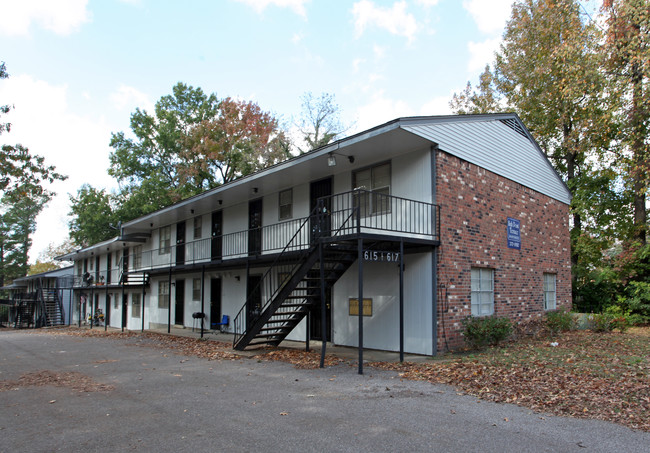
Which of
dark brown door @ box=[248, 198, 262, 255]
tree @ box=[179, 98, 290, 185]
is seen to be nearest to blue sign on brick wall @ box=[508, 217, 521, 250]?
dark brown door @ box=[248, 198, 262, 255]

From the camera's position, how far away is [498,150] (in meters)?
14.1

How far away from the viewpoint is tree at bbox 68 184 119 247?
3544 cm

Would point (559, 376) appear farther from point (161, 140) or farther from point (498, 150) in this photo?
point (161, 140)

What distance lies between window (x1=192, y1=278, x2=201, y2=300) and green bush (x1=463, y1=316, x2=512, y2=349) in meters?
12.4

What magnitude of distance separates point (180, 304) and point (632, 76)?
2198 cm

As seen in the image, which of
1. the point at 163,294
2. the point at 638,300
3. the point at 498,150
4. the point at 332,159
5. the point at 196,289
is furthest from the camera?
the point at 163,294

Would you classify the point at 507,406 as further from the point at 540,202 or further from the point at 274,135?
the point at 274,135

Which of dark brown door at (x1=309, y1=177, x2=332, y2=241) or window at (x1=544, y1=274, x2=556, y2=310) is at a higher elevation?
dark brown door at (x1=309, y1=177, x2=332, y2=241)

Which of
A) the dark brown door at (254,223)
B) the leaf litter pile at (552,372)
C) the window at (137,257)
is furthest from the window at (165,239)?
the leaf litter pile at (552,372)

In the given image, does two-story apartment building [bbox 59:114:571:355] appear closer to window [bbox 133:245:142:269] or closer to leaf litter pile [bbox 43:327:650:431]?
leaf litter pile [bbox 43:327:650:431]

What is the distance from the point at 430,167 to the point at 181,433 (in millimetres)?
8241

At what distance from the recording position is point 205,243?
1952 centimetres

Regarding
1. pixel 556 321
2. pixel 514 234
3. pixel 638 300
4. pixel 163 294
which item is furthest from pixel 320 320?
pixel 638 300

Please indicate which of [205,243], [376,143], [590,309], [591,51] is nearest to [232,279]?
[205,243]
